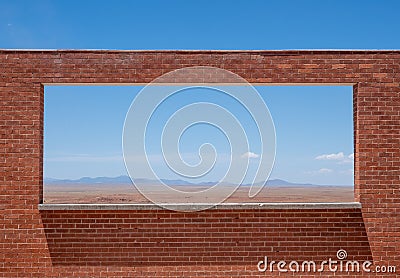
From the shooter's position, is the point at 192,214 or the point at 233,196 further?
the point at 233,196

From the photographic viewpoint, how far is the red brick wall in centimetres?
707

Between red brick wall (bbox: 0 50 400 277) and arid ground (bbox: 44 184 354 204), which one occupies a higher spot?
red brick wall (bbox: 0 50 400 277)

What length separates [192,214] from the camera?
7.09 metres

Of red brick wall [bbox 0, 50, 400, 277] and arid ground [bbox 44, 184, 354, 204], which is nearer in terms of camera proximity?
red brick wall [bbox 0, 50, 400, 277]

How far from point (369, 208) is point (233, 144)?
1.99 m

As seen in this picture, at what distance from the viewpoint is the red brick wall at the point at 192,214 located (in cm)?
707

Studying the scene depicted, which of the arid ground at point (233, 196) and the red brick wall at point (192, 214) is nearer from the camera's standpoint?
the red brick wall at point (192, 214)

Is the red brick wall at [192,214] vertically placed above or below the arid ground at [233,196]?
above

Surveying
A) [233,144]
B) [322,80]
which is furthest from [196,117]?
[322,80]

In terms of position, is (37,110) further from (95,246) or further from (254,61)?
(254,61)

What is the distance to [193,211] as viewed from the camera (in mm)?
7070

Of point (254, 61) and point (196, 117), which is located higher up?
point (254, 61)

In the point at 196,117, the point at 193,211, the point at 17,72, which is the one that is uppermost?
the point at 17,72

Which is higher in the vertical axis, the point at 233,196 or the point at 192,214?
the point at 192,214
